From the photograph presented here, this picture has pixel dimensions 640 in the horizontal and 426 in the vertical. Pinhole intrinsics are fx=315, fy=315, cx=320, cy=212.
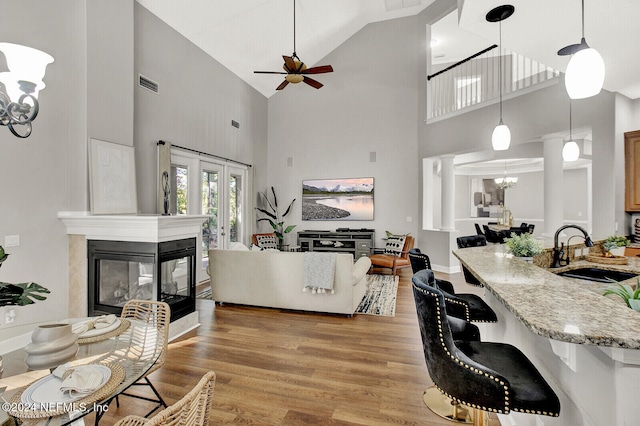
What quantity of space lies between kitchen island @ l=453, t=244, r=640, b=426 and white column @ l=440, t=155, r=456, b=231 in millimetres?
5137

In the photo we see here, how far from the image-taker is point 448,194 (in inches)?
268

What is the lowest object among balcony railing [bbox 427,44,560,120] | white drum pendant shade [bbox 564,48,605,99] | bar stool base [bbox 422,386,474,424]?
bar stool base [bbox 422,386,474,424]

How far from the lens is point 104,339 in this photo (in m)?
1.71

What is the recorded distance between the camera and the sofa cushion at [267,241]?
702cm

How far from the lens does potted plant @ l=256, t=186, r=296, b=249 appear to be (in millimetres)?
7781

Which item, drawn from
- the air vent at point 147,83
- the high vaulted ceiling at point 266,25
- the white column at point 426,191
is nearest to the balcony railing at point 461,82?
the white column at point 426,191

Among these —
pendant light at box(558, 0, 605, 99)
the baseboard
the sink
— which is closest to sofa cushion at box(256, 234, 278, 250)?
the baseboard

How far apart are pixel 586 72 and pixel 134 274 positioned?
4193 mm

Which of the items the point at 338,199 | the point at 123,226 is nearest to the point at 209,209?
the point at 123,226

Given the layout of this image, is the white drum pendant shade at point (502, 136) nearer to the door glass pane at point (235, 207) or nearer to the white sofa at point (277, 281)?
the white sofa at point (277, 281)

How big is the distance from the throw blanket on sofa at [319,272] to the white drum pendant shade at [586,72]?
9.38 ft

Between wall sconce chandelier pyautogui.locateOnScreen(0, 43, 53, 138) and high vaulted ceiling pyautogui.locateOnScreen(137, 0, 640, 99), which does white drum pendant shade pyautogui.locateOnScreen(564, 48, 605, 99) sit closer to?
high vaulted ceiling pyautogui.locateOnScreen(137, 0, 640, 99)

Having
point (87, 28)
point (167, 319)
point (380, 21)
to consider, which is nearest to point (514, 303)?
point (167, 319)

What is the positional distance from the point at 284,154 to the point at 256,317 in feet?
16.8
